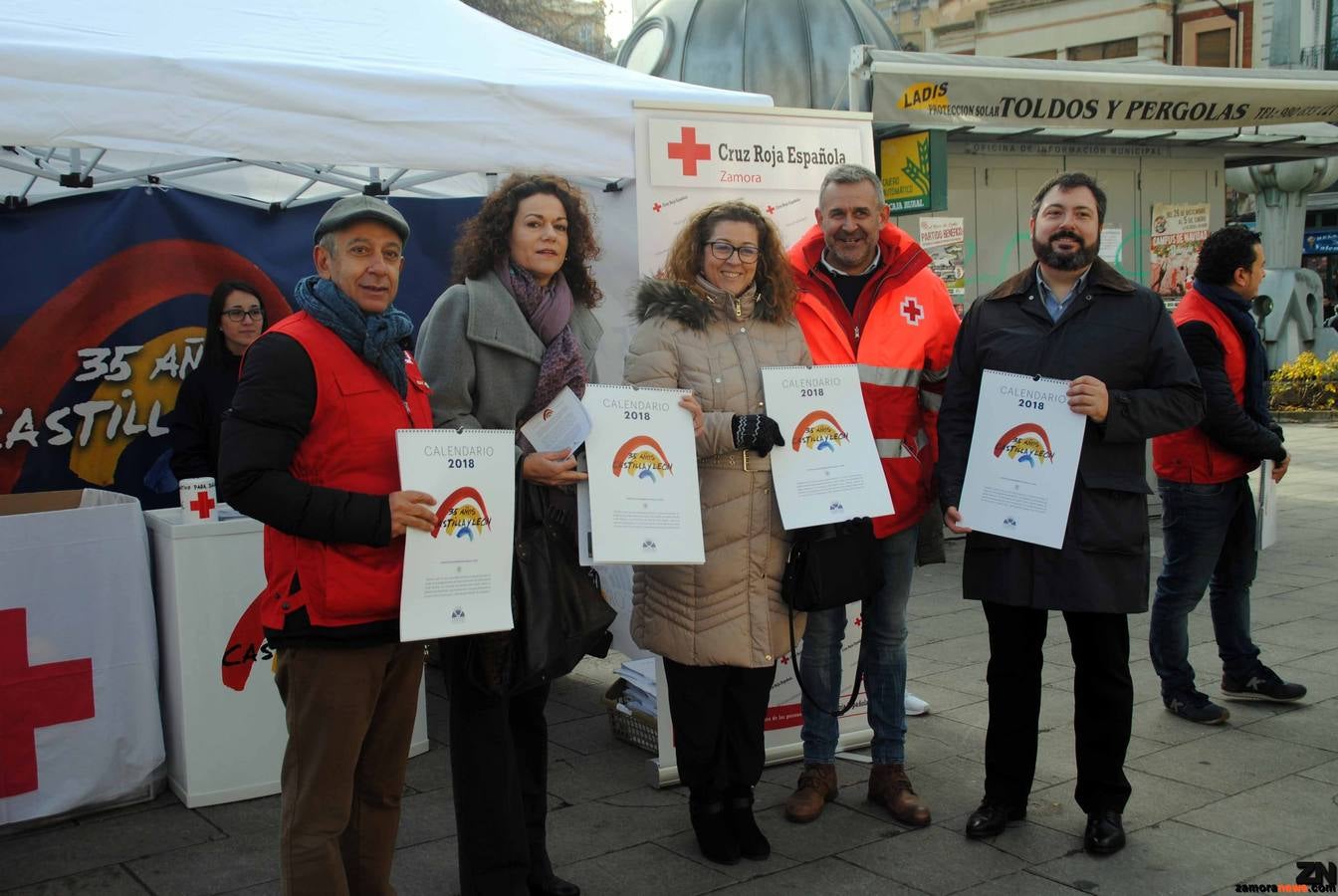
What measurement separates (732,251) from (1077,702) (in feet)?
5.76

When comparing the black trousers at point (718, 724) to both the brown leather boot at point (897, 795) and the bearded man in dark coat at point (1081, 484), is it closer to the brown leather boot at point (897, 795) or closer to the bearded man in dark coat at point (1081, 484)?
the brown leather boot at point (897, 795)

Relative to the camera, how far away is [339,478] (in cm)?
267

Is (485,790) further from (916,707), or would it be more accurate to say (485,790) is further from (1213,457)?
(1213,457)

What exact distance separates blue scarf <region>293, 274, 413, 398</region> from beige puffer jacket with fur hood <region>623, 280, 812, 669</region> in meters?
0.98

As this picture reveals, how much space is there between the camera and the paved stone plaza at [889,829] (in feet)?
11.7

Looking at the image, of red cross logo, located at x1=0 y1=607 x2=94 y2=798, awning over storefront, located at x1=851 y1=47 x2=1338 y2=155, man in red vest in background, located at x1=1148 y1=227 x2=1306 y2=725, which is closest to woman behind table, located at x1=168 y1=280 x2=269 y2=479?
red cross logo, located at x1=0 y1=607 x2=94 y2=798

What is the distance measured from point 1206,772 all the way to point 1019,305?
188 centimetres

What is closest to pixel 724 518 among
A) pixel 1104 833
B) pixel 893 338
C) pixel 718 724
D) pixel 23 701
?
pixel 718 724

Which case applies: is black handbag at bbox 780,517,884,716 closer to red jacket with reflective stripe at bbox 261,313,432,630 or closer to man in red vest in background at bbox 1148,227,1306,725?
red jacket with reflective stripe at bbox 261,313,432,630

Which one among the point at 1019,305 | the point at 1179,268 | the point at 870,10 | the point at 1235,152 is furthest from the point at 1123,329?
the point at 870,10

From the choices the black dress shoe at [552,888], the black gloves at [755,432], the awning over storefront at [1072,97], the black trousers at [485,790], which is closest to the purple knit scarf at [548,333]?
the black gloves at [755,432]

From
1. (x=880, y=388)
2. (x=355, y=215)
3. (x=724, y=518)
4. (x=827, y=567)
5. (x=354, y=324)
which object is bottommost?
(x=827, y=567)

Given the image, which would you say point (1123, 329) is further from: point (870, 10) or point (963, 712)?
point (870, 10)

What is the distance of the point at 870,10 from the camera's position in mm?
13969
